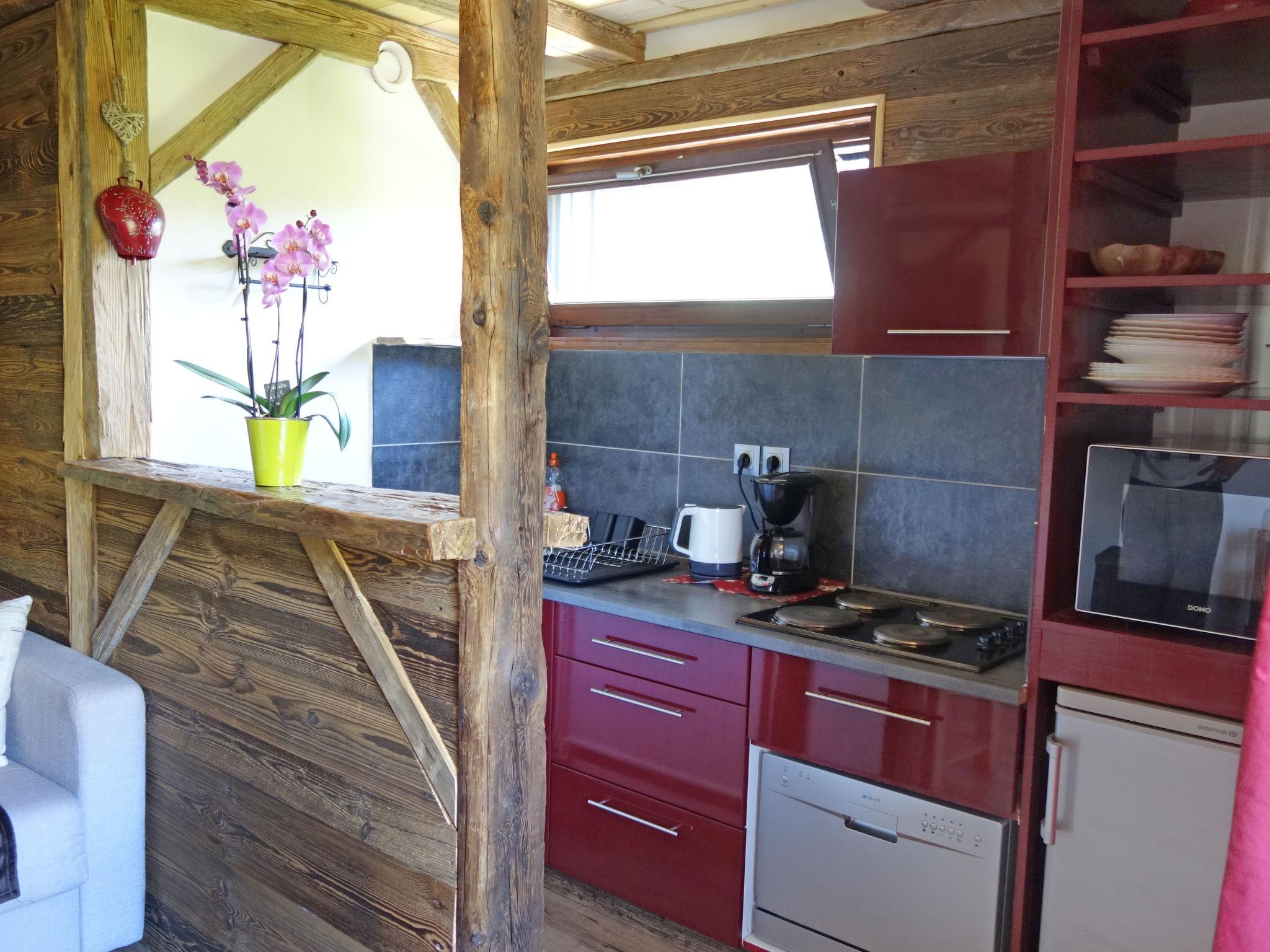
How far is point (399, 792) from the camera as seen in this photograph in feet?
6.23

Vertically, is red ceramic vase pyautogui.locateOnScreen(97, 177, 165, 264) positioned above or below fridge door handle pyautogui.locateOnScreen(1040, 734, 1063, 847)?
above

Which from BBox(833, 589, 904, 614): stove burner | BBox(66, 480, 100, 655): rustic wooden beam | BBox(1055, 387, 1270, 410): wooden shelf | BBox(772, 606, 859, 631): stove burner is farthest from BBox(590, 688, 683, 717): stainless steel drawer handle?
BBox(66, 480, 100, 655): rustic wooden beam

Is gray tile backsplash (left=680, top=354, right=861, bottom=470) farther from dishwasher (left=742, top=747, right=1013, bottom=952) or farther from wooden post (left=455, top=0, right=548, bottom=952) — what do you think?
wooden post (left=455, top=0, right=548, bottom=952)

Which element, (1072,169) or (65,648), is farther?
(65,648)

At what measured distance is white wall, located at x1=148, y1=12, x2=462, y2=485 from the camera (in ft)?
9.42

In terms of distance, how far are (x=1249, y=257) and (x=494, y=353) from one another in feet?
5.20

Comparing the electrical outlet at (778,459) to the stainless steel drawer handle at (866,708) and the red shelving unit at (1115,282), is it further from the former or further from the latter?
the red shelving unit at (1115,282)

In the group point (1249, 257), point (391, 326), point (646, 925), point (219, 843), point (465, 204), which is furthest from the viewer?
point (391, 326)

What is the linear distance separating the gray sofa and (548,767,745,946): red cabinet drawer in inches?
41.4

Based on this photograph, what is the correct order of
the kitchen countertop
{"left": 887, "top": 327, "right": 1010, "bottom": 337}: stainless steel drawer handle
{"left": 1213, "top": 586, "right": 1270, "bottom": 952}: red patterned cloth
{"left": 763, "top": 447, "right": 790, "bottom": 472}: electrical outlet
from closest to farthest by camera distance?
{"left": 1213, "top": 586, "right": 1270, "bottom": 952}: red patterned cloth < the kitchen countertop < {"left": 887, "top": 327, "right": 1010, "bottom": 337}: stainless steel drawer handle < {"left": 763, "top": 447, "right": 790, "bottom": 472}: electrical outlet

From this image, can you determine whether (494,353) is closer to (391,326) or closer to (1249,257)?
(1249,257)

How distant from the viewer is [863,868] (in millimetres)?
2295

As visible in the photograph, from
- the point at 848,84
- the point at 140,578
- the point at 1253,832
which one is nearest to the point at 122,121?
the point at 140,578

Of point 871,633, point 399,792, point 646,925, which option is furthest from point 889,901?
point 399,792
